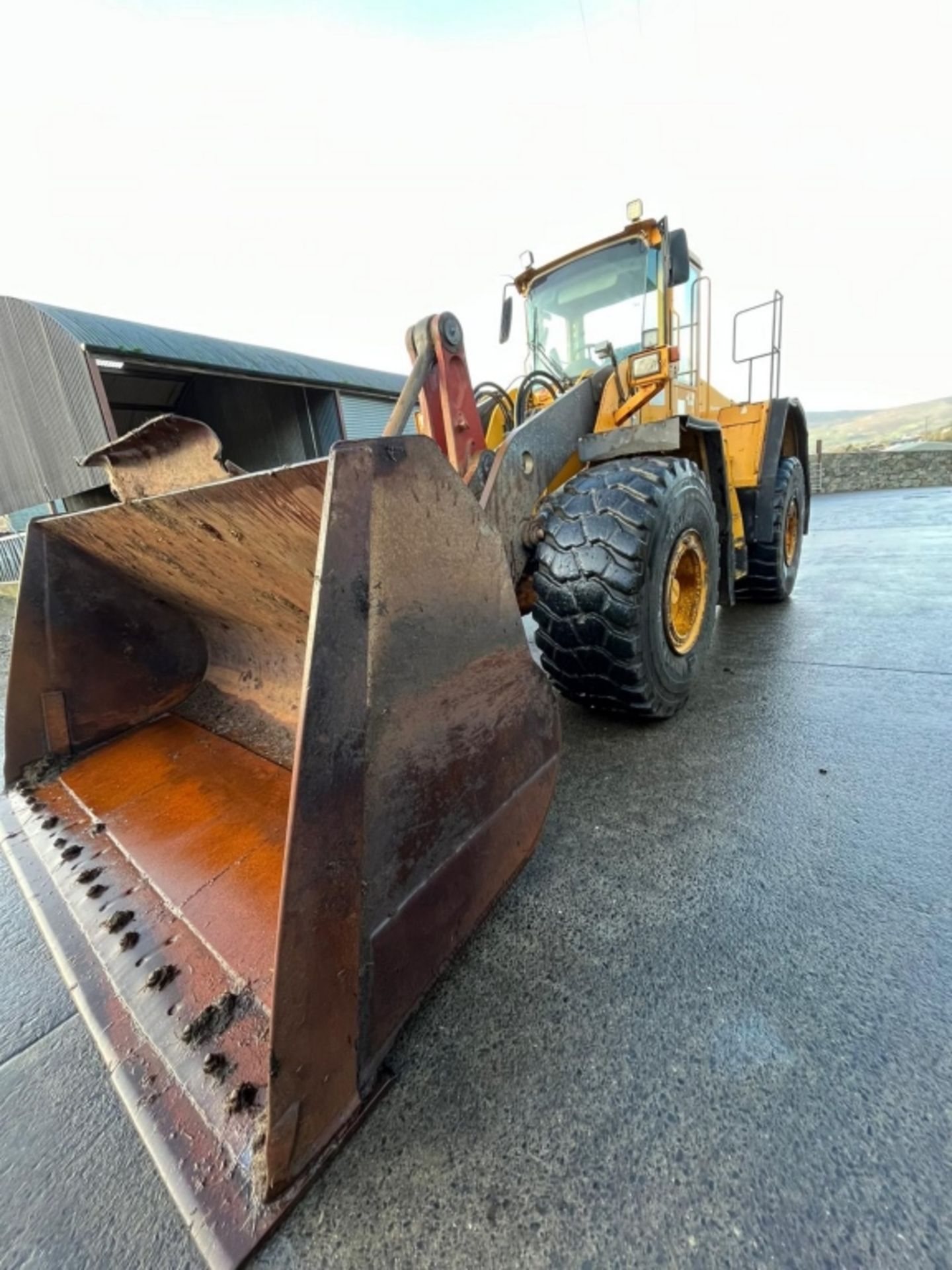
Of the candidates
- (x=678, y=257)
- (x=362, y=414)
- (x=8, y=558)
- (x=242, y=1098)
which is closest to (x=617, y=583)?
(x=242, y=1098)

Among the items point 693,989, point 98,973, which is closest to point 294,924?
point 98,973

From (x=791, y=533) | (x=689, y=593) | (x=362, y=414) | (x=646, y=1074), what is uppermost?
(x=362, y=414)

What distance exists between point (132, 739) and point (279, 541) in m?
1.18

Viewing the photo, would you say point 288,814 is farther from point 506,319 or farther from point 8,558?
point 8,558

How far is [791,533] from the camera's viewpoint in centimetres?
454

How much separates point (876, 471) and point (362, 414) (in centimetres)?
1761

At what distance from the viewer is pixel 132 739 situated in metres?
1.94

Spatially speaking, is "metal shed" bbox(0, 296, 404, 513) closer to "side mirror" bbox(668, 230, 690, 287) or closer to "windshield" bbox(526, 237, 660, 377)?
"windshield" bbox(526, 237, 660, 377)

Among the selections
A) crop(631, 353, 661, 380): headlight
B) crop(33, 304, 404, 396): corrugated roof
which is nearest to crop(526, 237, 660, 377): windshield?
crop(631, 353, 661, 380): headlight

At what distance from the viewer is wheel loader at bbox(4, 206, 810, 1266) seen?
2.67 feet

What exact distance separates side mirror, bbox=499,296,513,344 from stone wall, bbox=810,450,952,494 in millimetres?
18034

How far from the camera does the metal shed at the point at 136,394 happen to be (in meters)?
7.25

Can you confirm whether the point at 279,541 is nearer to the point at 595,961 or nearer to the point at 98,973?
the point at 98,973

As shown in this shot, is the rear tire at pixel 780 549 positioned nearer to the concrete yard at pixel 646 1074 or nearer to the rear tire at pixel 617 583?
the rear tire at pixel 617 583
